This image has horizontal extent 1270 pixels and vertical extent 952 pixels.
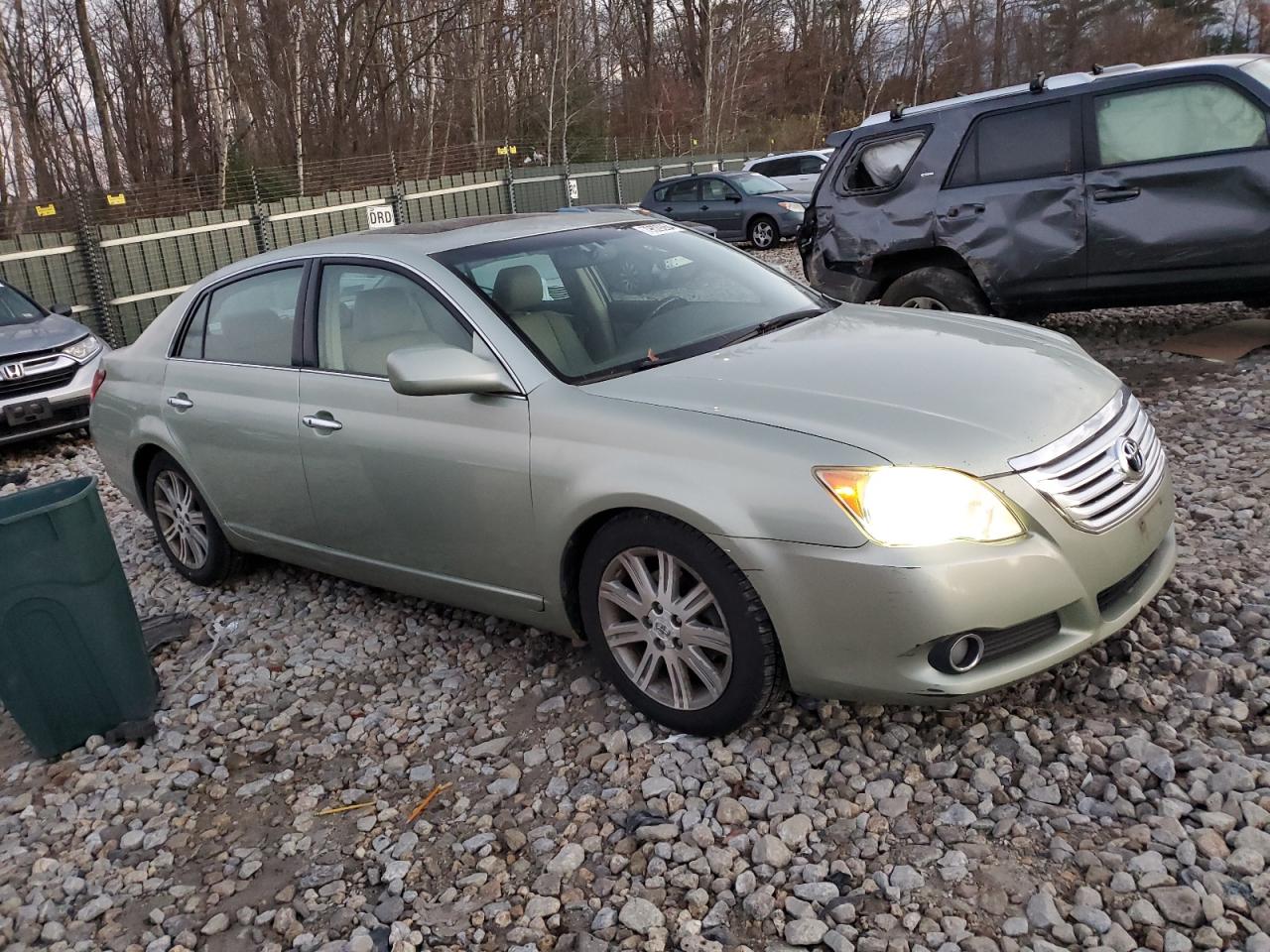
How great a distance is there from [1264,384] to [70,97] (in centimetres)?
2641

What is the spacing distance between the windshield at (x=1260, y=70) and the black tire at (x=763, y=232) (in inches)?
475

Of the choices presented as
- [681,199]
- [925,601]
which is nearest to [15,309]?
[925,601]

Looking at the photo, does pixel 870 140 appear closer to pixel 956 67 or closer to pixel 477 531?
pixel 477 531

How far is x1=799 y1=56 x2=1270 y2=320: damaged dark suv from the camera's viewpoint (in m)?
6.31

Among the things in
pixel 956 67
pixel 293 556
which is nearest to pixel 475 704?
pixel 293 556

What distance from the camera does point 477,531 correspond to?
3.60 m

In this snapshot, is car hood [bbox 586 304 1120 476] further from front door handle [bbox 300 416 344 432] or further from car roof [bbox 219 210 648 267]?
front door handle [bbox 300 416 344 432]

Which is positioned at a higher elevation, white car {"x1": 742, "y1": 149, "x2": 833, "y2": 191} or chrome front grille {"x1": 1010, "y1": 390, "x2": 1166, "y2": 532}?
chrome front grille {"x1": 1010, "y1": 390, "x2": 1166, "y2": 532}

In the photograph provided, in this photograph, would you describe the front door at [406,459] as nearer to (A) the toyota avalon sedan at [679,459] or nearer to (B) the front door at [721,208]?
(A) the toyota avalon sedan at [679,459]

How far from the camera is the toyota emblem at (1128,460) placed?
312cm

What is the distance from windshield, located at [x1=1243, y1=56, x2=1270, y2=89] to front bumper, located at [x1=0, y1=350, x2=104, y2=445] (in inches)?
326

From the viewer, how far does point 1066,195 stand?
679cm

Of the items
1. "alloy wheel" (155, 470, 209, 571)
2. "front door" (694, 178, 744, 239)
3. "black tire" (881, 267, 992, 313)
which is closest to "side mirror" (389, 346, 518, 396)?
"alloy wheel" (155, 470, 209, 571)

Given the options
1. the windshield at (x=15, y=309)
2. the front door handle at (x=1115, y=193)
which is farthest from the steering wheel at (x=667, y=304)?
the windshield at (x=15, y=309)
